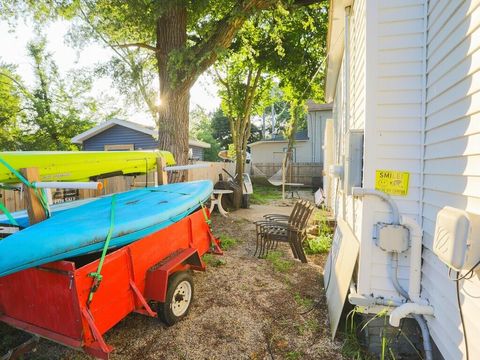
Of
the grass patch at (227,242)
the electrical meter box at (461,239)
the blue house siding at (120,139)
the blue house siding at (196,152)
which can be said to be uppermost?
the blue house siding at (120,139)

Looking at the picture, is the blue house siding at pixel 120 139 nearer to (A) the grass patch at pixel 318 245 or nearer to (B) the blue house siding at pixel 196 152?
(B) the blue house siding at pixel 196 152

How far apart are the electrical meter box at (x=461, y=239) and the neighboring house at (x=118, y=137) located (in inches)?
559

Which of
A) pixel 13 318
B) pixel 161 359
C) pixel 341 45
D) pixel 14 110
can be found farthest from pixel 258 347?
pixel 14 110

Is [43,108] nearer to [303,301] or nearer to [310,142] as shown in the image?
[310,142]

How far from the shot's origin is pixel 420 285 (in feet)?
8.73

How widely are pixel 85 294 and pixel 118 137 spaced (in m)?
15.4

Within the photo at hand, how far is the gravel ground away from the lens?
2.90 m

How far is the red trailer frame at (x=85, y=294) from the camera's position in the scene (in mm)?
2256

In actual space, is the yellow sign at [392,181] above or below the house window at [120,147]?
below

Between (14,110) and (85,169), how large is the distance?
79.4ft

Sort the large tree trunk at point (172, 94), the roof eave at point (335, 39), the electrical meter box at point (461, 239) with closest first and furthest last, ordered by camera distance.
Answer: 1. the electrical meter box at point (461, 239)
2. the roof eave at point (335, 39)
3. the large tree trunk at point (172, 94)

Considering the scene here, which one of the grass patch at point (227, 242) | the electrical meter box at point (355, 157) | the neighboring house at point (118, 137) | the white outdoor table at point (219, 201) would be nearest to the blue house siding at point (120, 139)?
the neighboring house at point (118, 137)

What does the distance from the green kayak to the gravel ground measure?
186 cm

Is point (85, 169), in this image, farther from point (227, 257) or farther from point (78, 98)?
point (78, 98)
